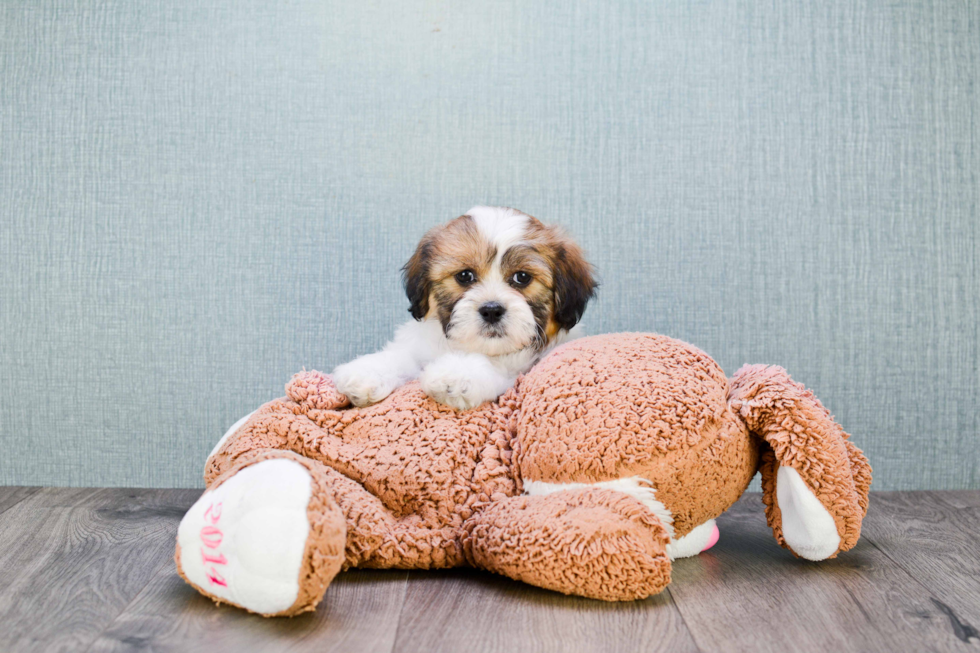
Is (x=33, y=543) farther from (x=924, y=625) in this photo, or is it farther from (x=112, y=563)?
(x=924, y=625)

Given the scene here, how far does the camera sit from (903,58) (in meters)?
2.33

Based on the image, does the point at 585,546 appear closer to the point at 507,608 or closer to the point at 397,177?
the point at 507,608

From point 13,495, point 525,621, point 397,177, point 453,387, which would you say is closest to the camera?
Result: point 525,621

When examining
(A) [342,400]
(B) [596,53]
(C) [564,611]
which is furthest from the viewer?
(B) [596,53]

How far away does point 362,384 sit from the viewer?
1637 mm

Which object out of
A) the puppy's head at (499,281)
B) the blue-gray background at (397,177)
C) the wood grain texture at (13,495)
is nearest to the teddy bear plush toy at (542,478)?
the puppy's head at (499,281)

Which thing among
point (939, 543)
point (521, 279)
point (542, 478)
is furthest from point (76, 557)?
point (939, 543)

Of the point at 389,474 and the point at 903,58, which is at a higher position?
the point at 903,58

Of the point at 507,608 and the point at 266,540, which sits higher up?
the point at 266,540

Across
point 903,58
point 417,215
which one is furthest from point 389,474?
point 903,58

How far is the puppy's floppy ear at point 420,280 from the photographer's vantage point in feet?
5.93

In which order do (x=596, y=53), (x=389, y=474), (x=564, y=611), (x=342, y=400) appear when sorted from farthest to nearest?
(x=596, y=53) → (x=342, y=400) → (x=389, y=474) → (x=564, y=611)

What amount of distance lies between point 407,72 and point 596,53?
22.2 inches

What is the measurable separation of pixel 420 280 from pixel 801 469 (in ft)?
2.97
